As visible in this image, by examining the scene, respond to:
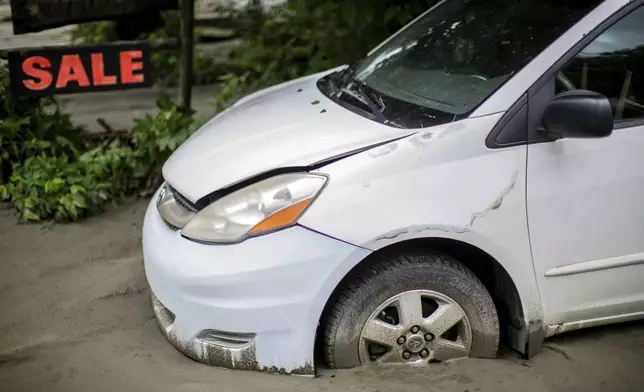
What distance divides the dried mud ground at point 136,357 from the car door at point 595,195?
0.24 meters

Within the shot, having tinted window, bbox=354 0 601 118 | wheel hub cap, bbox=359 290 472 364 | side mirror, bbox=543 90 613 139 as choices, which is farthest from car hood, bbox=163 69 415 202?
wheel hub cap, bbox=359 290 472 364

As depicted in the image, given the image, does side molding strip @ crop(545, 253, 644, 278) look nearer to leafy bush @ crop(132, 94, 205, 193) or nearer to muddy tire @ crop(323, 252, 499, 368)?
muddy tire @ crop(323, 252, 499, 368)

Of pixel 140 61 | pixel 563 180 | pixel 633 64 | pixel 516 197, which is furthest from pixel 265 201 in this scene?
pixel 140 61

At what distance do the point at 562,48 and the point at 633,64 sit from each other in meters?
0.37

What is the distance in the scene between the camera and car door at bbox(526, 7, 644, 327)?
122 inches

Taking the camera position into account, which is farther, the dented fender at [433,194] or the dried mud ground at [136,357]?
the dried mud ground at [136,357]

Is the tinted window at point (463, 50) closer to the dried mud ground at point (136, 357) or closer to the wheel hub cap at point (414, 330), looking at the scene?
the wheel hub cap at point (414, 330)

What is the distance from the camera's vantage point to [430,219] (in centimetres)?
299

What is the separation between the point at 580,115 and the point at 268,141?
4.17 ft

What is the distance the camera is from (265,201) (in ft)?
9.93

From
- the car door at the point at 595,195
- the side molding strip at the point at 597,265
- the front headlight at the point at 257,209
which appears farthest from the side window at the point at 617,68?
the front headlight at the point at 257,209

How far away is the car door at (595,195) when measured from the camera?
310 centimetres

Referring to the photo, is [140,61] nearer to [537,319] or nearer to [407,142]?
[407,142]

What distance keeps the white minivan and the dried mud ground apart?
0.28ft
